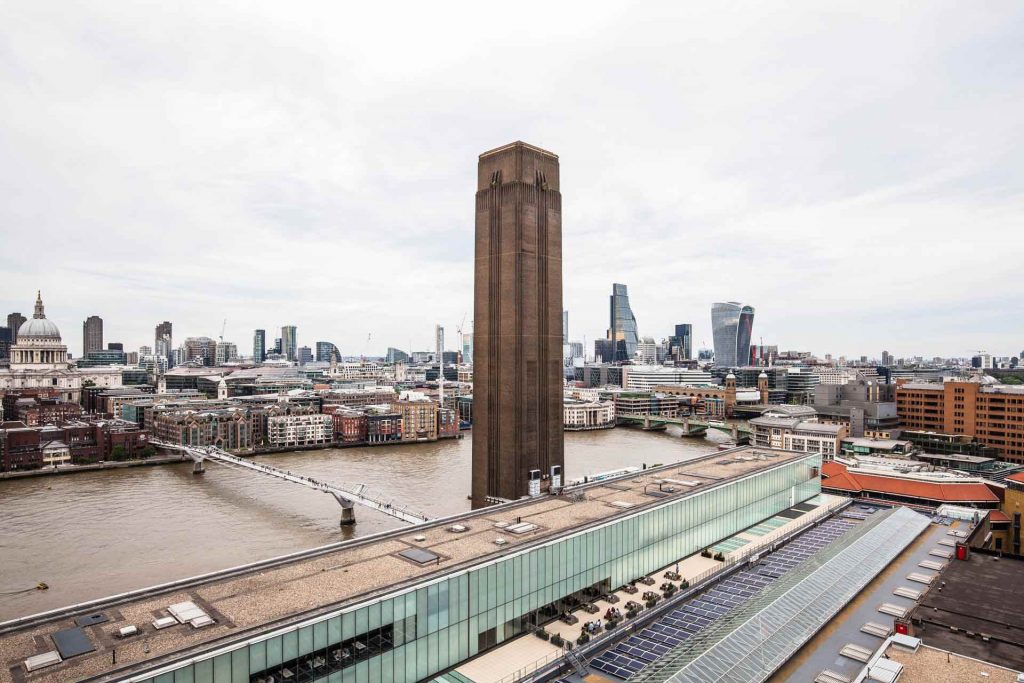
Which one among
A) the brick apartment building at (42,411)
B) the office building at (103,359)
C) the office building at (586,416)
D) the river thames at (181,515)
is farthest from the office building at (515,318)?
the office building at (103,359)

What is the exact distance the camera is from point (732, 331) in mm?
184125

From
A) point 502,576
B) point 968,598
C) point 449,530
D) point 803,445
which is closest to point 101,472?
point 449,530

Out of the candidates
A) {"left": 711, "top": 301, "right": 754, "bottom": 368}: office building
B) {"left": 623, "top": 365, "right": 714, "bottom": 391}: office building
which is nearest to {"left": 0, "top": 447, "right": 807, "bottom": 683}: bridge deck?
{"left": 623, "top": 365, "right": 714, "bottom": 391}: office building

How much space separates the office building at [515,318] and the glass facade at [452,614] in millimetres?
11916

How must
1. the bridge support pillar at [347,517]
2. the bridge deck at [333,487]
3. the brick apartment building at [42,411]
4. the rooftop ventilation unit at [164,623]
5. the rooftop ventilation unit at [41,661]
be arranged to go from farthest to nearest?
the brick apartment building at [42,411], the bridge support pillar at [347,517], the bridge deck at [333,487], the rooftop ventilation unit at [164,623], the rooftop ventilation unit at [41,661]

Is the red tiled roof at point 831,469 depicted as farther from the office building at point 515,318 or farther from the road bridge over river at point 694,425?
the road bridge over river at point 694,425

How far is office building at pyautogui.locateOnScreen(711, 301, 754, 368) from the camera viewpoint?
182875mm

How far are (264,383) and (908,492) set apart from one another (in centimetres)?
11317

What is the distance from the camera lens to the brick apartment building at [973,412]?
192 ft

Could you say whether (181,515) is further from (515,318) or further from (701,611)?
(701,611)

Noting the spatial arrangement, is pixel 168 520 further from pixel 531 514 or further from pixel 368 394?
pixel 368 394

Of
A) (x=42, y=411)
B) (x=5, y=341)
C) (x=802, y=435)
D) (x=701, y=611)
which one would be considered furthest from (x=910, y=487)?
(x=5, y=341)

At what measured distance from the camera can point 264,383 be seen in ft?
404

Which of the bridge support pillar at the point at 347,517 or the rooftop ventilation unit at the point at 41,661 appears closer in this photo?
the rooftop ventilation unit at the point at 41,661
